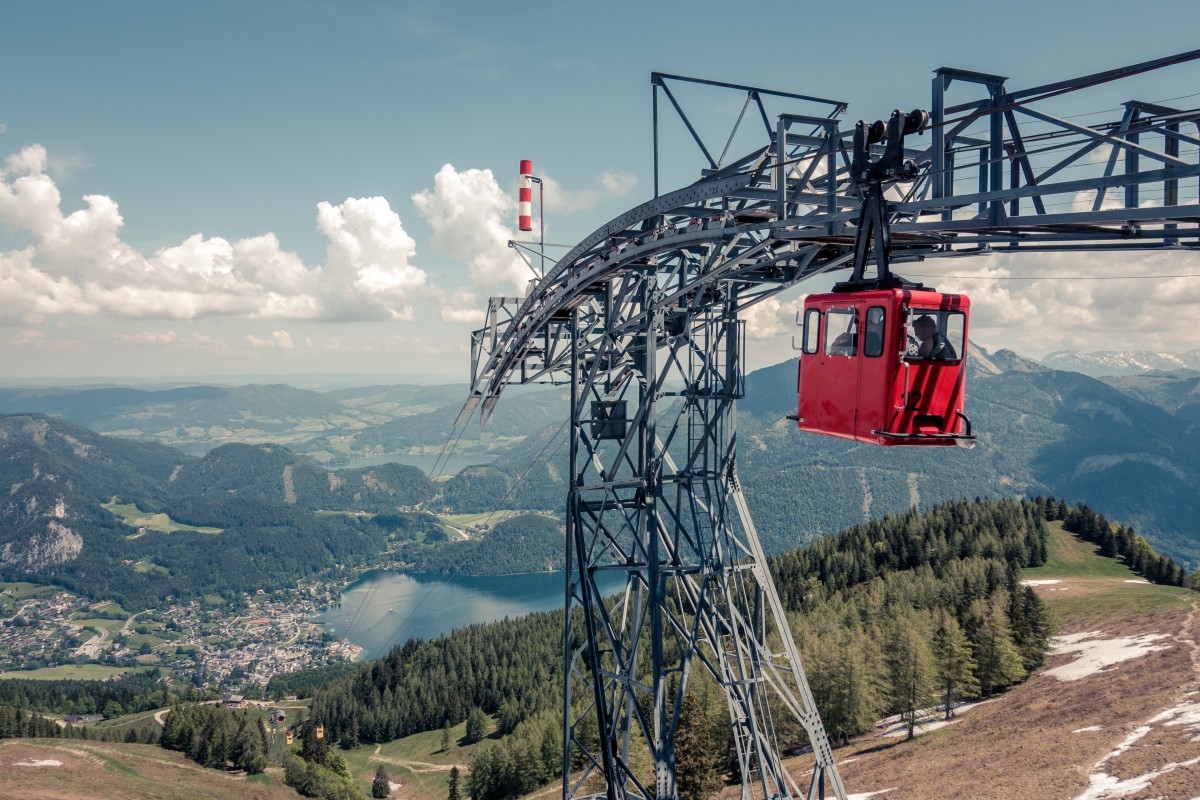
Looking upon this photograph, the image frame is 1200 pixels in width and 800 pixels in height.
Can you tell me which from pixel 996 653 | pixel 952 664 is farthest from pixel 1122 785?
pixel 996 653

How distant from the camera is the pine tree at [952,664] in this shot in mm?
56344

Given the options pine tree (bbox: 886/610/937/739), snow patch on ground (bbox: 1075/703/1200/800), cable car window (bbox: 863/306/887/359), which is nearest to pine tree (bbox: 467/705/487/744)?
pine tree (bbox: 886/610/937/739)

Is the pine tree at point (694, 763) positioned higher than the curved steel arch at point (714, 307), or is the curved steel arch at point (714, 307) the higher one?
the curved steel arch at point (714, 307)

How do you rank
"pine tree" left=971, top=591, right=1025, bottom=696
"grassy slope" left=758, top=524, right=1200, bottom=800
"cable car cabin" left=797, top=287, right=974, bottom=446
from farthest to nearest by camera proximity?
"pine tree" left=971, top=591, right=1025, bottom=696 → "grassy slope" left=758, top=524, right=1200, bottom=800 → "cable car cabin" left=797, top=287, right=974, bottom=446

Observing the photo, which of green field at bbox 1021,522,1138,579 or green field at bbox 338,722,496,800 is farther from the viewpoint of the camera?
green field at bbox 1021,522,1138,579

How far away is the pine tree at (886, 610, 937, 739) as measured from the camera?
179 ft

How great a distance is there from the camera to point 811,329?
1354 cm

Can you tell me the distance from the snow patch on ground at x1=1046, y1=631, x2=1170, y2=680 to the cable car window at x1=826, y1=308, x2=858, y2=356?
177ft

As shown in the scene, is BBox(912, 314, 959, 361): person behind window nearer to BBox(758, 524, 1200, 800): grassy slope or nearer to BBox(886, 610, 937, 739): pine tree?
BBox(758, 524, 1200, 800): grassy slope

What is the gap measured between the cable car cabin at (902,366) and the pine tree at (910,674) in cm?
4886

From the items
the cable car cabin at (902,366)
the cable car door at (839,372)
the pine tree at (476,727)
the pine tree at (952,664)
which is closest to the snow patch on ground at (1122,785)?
the pine tree at (952,664)

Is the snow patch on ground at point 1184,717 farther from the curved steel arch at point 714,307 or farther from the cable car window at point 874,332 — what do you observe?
the cable car window at point 874,332

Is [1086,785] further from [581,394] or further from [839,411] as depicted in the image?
[839,411]

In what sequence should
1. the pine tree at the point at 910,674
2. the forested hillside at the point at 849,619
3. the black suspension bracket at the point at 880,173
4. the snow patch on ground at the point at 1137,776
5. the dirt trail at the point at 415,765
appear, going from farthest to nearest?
the dirt trail at the point at 415,765 < the forested hillside at the point at 849,619 < the pine tree at the point at 910,674 < the snow patch on ground at the point at 1137,776 < the black suspension bracket at the point at 880,173
